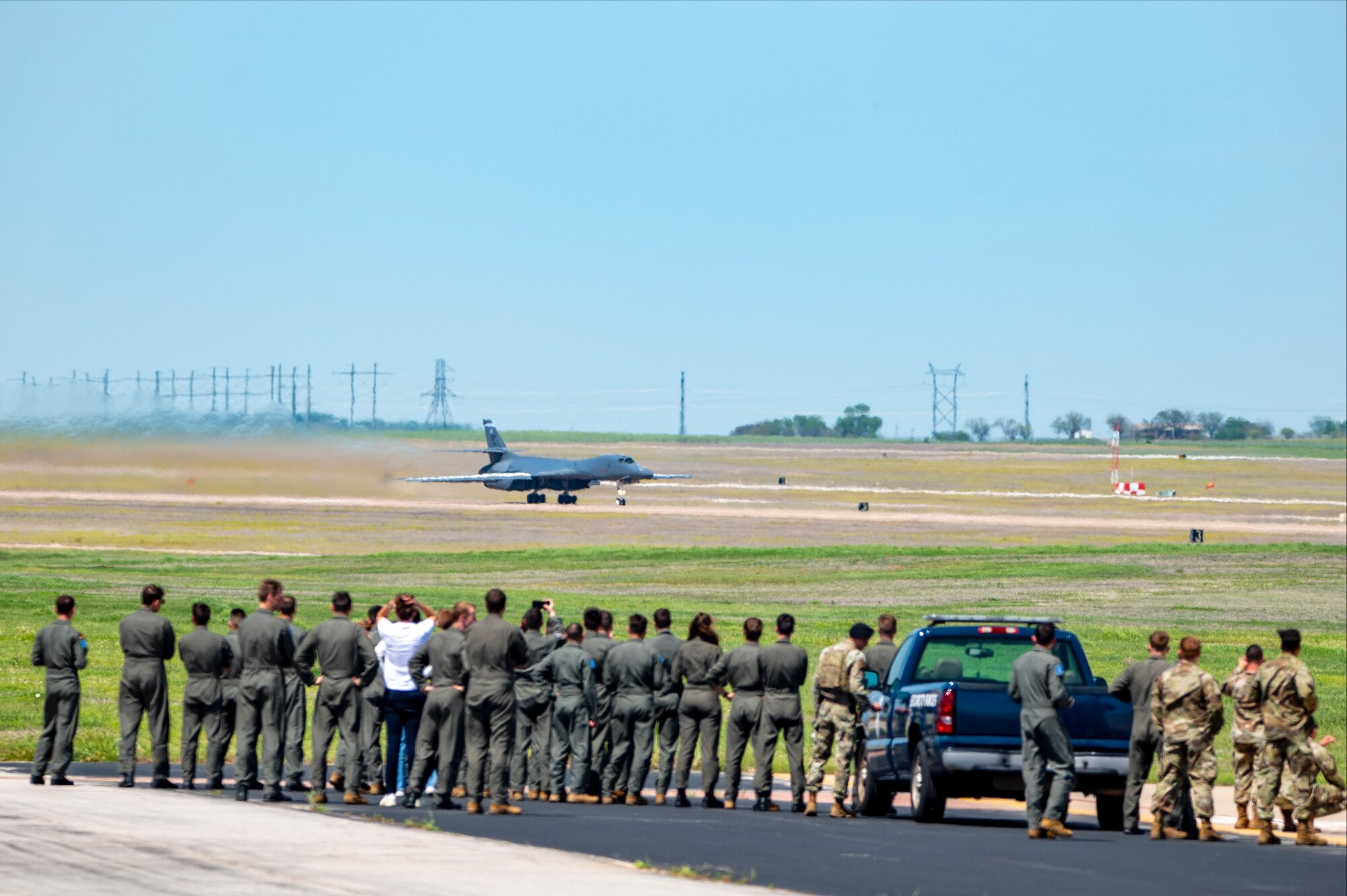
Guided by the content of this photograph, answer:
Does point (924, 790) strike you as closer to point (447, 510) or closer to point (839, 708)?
point (839, 708)

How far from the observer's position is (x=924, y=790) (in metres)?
15.5

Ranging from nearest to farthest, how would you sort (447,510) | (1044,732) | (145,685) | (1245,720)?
(1044,732) → (1245,720) → (145,685) → (447,510)

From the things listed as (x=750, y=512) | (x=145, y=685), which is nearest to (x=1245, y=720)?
(x=145, y=685)

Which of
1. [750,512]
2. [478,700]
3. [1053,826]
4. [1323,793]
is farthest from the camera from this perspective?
[750,512]

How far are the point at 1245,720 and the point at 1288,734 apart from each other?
0.48 m

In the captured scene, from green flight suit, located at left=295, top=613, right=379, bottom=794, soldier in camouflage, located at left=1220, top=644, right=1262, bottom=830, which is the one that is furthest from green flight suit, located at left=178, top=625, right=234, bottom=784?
soldier in camouflage, located at left=1220, top=644, right=1262, bottom=830

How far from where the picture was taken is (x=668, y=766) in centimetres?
1717

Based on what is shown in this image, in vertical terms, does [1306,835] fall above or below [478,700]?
below

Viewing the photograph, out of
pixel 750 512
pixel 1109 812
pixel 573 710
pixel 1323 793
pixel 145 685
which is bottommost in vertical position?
pixel 1109 812

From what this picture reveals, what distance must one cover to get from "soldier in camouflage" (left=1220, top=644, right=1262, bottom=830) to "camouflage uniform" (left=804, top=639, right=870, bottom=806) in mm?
3122

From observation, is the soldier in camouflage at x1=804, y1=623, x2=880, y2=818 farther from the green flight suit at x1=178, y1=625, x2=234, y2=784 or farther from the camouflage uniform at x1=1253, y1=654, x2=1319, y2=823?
the green flight suit at x1=178, y1=625, x2=234, y2=784

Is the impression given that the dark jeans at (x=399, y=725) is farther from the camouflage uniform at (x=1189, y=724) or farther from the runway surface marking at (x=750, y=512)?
the runway surface marking at (x=750, y=512)

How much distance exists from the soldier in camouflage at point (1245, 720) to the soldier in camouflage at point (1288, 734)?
0.10 m

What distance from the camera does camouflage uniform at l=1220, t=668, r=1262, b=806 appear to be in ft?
50.9
